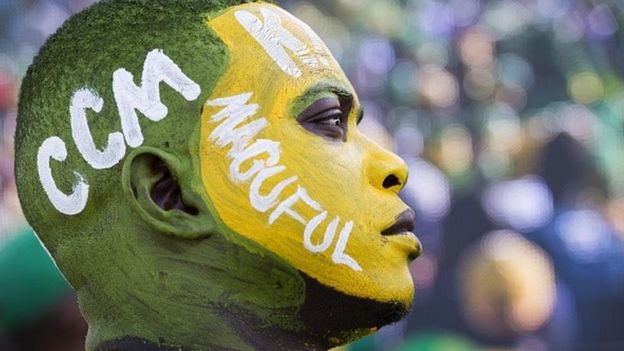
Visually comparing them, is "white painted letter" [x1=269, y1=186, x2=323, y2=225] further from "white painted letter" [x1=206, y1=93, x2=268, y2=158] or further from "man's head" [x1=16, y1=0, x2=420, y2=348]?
"white painted letter" [x1=206, y1=93, x2=268, y2=158]

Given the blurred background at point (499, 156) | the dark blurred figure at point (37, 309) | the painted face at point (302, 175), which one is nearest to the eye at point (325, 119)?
the painted face at point (302, 175)

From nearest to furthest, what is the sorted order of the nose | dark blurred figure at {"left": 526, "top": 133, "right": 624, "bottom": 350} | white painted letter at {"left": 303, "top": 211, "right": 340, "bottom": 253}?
1. white painted letter at {"left": 303, "top": 211, "right": 340, "bottom": 253}
2. the nose
3. dark blurred figure at {"left": 526, "top": 133, "right": 624, "bottom": 350}

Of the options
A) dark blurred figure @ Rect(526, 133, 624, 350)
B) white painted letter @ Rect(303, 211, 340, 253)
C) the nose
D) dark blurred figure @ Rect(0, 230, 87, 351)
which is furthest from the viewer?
dark blurred figure @ Rect(526, 133, 624, 350)

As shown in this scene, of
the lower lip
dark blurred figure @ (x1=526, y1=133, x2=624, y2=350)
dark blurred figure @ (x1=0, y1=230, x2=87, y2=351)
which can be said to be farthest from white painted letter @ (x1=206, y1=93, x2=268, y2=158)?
dark blurred figure @ (x1=526, y1=133, x2=624, y2=350)

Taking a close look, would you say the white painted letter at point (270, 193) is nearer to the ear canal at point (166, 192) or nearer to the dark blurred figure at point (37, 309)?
the ear canal at point (166, 192)

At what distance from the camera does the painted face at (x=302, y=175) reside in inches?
99.3

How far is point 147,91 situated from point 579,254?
6.30 meters

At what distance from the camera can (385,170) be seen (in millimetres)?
2623

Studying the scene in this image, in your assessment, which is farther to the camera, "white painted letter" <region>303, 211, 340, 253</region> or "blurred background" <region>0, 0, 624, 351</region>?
"blurred background" <region>0, 0, 624, 351</region>

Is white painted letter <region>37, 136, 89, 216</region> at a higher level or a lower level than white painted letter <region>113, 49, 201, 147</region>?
lower

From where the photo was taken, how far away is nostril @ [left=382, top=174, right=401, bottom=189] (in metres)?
2.63

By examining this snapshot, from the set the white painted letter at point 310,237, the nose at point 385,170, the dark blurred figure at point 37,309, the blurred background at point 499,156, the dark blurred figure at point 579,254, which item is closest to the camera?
the white painted letter at point 310,237

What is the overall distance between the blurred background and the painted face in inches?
213

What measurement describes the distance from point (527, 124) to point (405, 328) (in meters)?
1.62
